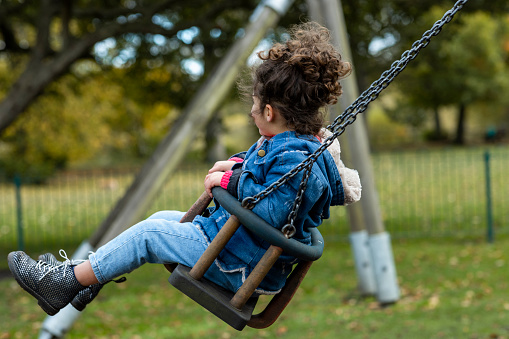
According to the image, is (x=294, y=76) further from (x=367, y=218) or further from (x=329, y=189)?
(x=367, y=218)

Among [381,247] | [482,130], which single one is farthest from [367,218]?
[482,130]

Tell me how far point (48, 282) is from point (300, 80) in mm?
1395

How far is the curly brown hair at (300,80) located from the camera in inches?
90.2

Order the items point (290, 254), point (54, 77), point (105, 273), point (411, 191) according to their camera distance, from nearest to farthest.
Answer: point (290, 254)
point (105, 273)
point (54, 77)
point (411, 191)

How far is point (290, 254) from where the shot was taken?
7.31 ft

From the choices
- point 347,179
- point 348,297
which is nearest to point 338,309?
point 348,297

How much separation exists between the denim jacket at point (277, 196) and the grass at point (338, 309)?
409cm

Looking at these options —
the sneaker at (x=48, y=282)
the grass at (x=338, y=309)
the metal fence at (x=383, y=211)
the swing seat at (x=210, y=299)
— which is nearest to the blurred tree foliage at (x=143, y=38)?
the metal fence at (x=383, y=211)

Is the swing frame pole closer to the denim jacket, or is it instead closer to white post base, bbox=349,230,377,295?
white post base, bbox=349,230,377,295

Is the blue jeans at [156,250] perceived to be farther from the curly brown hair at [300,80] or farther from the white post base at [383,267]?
the white post base at [383,267]

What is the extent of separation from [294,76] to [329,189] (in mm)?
479

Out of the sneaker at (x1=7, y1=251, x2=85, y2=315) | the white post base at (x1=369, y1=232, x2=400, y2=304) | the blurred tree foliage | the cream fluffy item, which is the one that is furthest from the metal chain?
the blurred tree foliage

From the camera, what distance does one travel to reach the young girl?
2256mm

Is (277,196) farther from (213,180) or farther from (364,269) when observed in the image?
(364,269)
